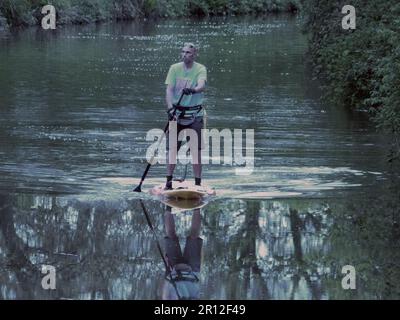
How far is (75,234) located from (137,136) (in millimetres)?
8757

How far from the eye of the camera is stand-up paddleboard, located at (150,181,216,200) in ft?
43.2

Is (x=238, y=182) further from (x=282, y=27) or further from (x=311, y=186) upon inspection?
(x=282, y=27)

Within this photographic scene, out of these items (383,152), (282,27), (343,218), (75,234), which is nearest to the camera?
(75,234)

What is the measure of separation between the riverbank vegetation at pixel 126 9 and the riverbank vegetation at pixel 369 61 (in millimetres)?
30485

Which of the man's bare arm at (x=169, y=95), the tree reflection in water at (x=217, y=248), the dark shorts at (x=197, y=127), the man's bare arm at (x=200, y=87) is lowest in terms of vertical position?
the tree reflection in water at (x=217, y=248)

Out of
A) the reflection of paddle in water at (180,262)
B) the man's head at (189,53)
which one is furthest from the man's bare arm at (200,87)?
the reflection of paddle in water at (180,262)

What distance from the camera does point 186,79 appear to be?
13.4 m

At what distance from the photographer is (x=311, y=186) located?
14125 millimetres

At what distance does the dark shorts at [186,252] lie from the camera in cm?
998

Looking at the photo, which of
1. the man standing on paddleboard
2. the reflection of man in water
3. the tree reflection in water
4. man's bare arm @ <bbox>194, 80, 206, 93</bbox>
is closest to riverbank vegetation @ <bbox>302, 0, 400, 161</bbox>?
the man standing on paddleboard

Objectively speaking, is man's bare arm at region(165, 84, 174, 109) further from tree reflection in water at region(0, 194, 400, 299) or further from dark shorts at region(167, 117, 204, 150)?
tree reflection in water at region(0, 194, 400, 299)

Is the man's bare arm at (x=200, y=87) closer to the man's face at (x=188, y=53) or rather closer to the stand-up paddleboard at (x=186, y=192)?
the man's face at (x=188, y=53)
